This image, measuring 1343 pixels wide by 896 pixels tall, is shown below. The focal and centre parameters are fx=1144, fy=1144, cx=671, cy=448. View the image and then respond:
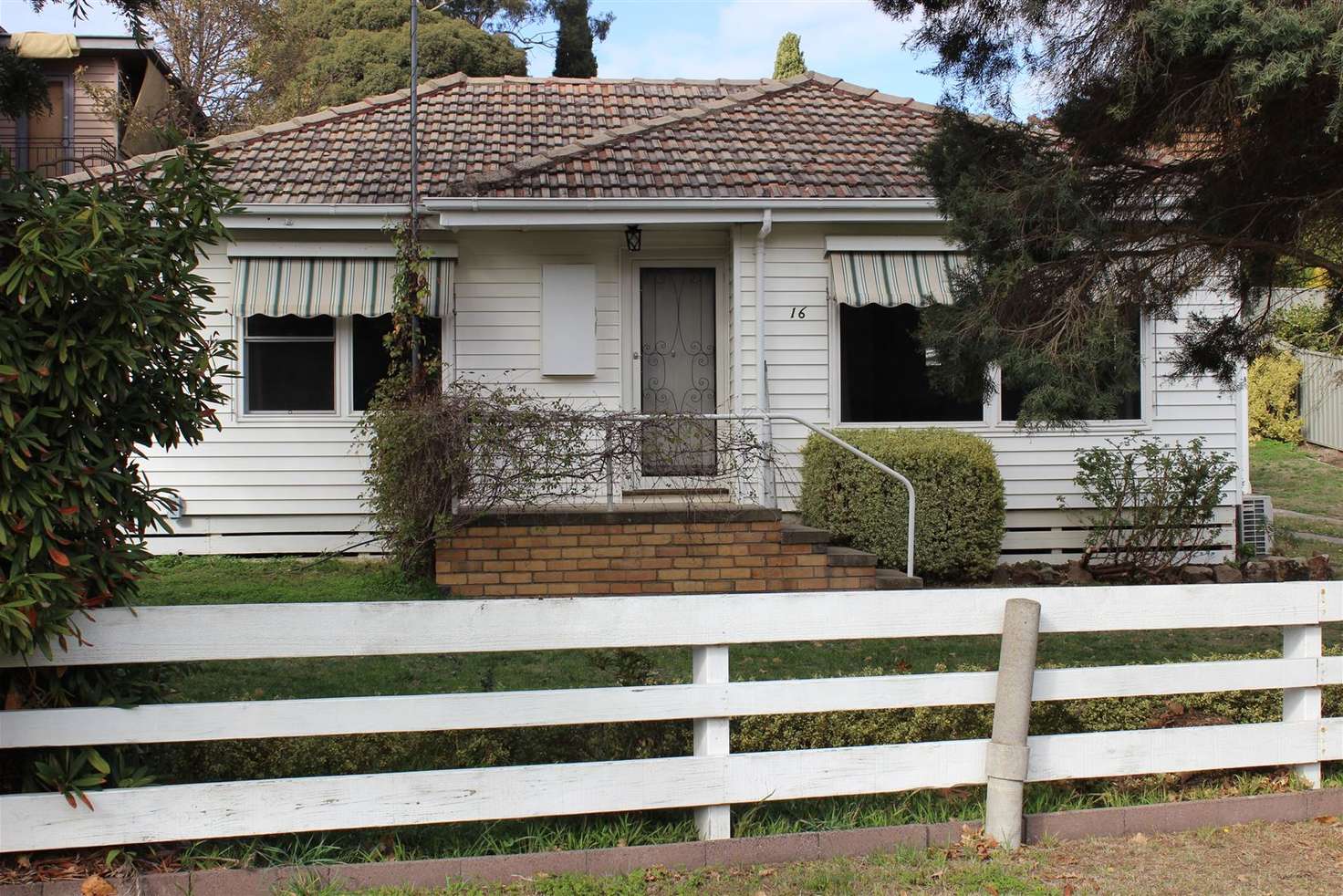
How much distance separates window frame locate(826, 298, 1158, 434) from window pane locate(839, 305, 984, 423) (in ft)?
0.22

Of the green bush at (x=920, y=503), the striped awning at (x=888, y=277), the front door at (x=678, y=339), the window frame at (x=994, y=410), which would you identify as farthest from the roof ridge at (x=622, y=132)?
the green bush at (x=920, y=503)

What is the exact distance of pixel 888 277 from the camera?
11.2 m

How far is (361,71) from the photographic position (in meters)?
26.7

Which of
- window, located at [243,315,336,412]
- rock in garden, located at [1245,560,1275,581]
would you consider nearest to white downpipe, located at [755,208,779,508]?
window, located at [243,315,336,412]

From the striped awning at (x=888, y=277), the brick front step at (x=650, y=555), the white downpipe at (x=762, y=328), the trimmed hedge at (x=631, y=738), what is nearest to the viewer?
the trimmed hedge at (x=631, y=738)

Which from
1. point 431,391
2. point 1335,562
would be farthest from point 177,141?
point 1335,562

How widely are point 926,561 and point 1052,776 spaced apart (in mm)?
5492

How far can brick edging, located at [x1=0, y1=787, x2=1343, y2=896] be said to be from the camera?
3.90m

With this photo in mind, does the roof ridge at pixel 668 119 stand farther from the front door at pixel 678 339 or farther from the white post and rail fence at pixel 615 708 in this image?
the white post and rail fence at pixel 615 708

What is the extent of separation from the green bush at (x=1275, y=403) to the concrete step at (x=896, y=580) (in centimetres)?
1584

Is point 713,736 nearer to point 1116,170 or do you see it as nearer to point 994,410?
point 1116,170

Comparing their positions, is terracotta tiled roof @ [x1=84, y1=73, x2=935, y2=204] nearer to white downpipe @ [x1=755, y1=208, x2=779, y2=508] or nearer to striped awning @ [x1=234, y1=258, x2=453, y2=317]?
white downpipe @ [x1=755, y1=208, x2=779, y2=508]

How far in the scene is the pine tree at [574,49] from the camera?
32.3 meters

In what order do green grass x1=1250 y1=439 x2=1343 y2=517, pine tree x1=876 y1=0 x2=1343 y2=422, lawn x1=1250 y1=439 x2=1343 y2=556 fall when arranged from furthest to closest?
green grass x1=1250 y1=439 x2=1343 y2=517
lawn x1=1250 y1=439 x2=1343 y2=556
pine tree x1=876 y1=0 x2=1343 y2=422
